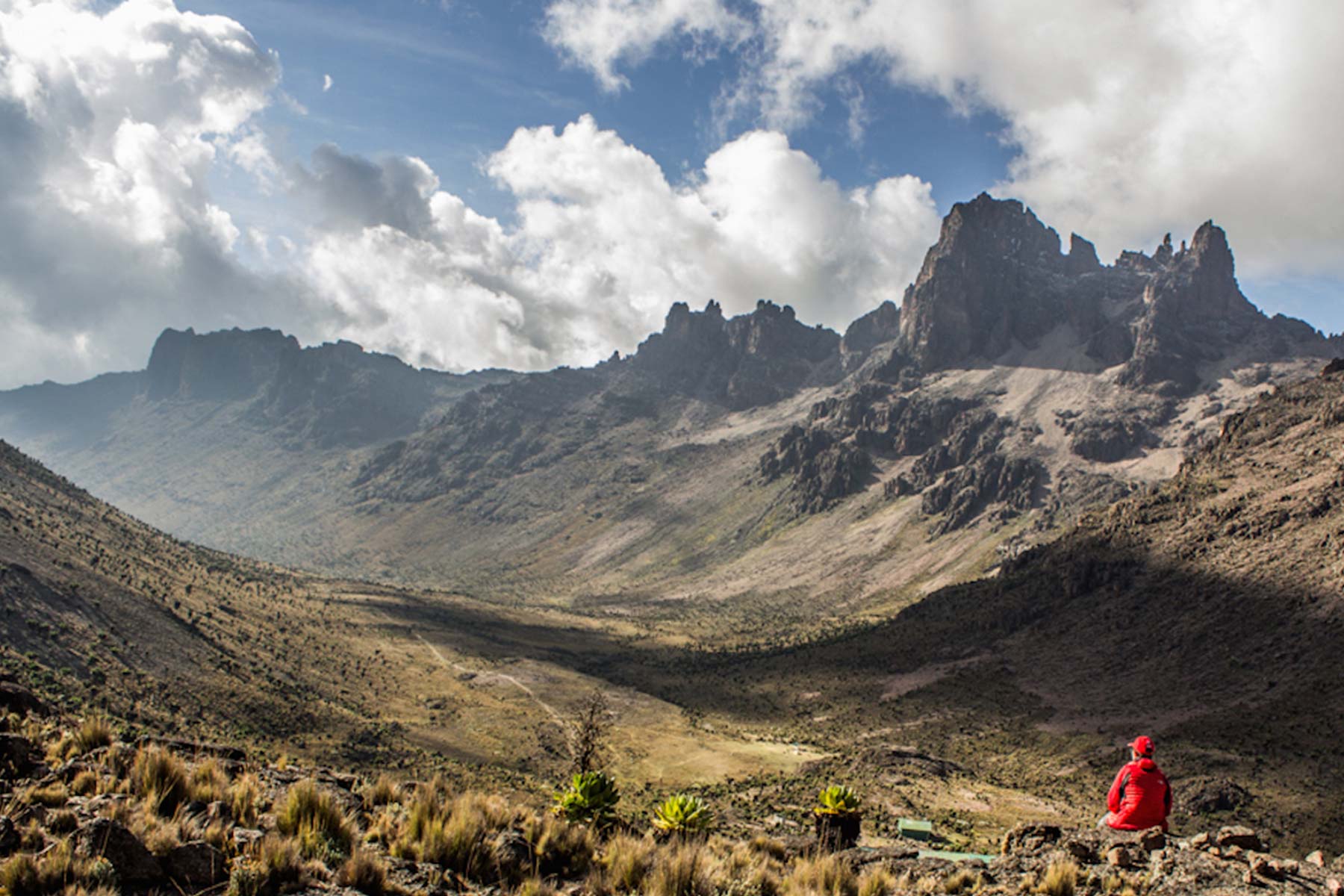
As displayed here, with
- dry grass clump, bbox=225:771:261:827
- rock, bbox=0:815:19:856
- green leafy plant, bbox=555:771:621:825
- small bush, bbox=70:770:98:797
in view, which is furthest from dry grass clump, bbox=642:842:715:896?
small bush, bbox=70:770:98:797

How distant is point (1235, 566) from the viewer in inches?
3430

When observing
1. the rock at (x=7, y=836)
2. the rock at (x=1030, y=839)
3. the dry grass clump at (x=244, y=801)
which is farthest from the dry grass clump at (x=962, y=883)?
the rock at (x=7, y=836)

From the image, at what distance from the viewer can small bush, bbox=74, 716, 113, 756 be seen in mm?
13963

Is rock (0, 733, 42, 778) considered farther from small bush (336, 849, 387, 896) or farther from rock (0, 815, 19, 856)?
small bush (336, 849, 387, 896)

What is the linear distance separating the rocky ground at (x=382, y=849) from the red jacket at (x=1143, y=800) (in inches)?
28.6

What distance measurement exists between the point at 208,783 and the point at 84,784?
1669mm

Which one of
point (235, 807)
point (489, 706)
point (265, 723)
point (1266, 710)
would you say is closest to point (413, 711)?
point (489, 706)

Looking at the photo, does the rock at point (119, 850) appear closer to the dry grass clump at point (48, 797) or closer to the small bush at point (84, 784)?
the dry grass clump at point (48, 797)

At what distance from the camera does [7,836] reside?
895cm

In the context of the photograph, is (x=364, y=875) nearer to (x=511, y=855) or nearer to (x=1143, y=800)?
(x=511, y=855)

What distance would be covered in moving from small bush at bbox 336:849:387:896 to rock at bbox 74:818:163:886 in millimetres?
2090

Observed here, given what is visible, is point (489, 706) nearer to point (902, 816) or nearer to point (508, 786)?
point (508, 786)

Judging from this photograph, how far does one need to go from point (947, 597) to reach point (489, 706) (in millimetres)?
73744

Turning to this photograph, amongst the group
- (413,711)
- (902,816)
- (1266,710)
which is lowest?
(413,711)
